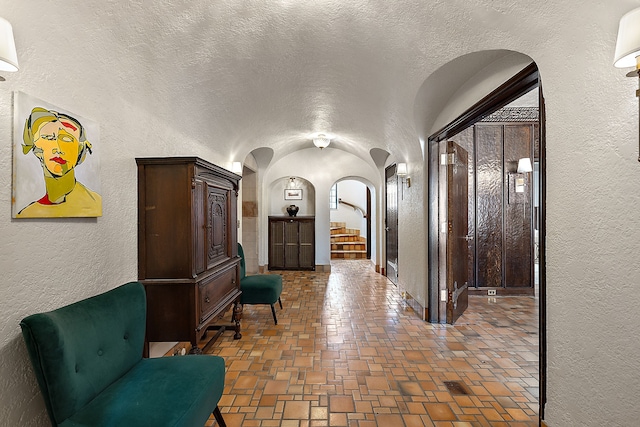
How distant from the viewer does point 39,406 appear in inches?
65.4

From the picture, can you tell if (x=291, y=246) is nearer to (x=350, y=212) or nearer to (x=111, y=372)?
(x=350, y=212)

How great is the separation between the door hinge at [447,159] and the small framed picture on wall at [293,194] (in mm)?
4504

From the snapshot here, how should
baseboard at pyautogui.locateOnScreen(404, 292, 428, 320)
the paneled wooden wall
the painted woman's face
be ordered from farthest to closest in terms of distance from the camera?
the paneled wooden wall, baseboard at pyautogui.locateOnScreen(404, 292, 428, 320), the painted woman's face

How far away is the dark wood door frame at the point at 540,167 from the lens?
6.38 ft

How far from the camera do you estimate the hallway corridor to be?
2197 millimetres

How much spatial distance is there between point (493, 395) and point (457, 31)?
2550 millimetres

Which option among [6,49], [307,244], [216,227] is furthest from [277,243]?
[6,49]

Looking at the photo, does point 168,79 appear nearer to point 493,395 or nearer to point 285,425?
point 285,425

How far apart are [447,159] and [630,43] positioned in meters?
2.73

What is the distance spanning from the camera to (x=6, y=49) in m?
1.22

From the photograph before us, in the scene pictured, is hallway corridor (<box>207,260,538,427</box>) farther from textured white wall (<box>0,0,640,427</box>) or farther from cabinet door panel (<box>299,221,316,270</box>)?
cabinet door panel (<box>299,221,316,270</box>)

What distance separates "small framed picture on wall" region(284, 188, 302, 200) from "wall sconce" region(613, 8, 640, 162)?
6.90 m

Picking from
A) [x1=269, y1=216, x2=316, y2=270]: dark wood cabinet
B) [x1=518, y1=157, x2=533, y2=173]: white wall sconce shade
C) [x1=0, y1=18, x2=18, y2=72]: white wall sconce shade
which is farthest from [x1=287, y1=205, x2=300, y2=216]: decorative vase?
[x1=0, y1=18, x2=18, y2=72]: white wall sconce shade

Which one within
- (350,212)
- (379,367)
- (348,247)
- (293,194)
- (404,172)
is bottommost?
(379,367)
